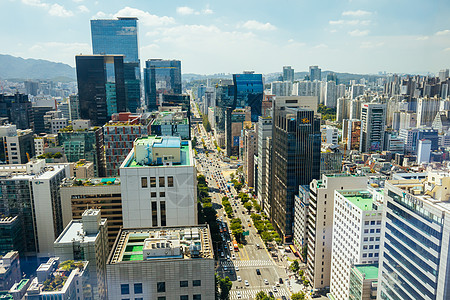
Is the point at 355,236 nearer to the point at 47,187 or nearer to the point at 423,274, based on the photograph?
the point at 423,274

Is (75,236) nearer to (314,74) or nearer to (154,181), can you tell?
(154,181)

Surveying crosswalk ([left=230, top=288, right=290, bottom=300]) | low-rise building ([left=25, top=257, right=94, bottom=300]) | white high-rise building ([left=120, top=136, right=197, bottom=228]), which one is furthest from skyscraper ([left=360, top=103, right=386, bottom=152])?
low-rise building ([left=25, top=257, right=94, bottom=300])

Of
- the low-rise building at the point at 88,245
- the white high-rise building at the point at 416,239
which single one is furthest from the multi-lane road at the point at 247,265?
the white high-rise building at the point at 416,239

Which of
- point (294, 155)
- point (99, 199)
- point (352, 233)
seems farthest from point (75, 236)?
point (294, 155)

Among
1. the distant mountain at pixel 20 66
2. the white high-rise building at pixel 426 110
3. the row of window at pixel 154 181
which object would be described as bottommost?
the row of window at pixel 154 181

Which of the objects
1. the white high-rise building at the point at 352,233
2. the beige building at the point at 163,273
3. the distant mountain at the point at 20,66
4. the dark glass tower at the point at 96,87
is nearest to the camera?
the beige building at the point at 163,273

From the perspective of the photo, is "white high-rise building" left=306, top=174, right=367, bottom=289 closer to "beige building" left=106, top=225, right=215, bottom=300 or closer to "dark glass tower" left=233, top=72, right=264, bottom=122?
"beige building" left=106, top=225, right=215, bottom=300

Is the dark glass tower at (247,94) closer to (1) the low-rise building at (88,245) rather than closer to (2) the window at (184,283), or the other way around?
(1) the low-rise building at (88,245)

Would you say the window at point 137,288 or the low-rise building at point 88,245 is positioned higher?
the window at point 137,288
